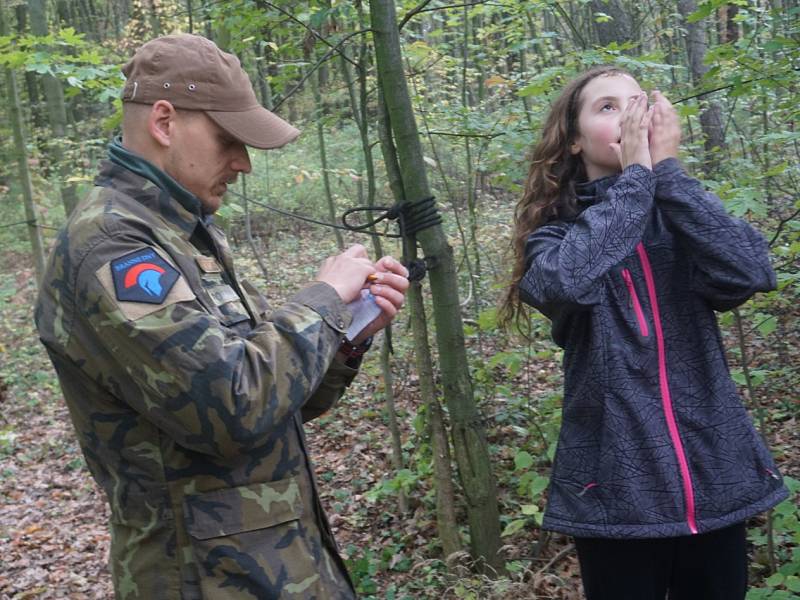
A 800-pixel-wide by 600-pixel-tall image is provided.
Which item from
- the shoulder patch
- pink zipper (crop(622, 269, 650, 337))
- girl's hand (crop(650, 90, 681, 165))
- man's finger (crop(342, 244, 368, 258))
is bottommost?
pink zipper (crop(622, 269, 650, 337))

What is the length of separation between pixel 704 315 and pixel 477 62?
17.7ft

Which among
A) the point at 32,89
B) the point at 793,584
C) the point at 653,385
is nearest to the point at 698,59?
→ the point at 793,584

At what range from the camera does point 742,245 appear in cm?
206

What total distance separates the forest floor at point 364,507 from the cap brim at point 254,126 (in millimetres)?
2166

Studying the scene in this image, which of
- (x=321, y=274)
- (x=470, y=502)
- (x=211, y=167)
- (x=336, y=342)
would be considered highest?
(x=211, y=167)

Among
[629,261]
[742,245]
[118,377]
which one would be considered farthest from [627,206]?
[118,377]

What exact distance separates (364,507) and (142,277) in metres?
3.78

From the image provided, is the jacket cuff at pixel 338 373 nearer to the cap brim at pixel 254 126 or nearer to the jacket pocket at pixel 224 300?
the jacket pocket at pixel 224 300

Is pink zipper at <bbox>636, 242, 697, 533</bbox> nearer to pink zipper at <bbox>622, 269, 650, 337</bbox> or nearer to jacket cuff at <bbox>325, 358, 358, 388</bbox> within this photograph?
pink zipper at <bbox>622, 269, 650, 337</bbox>

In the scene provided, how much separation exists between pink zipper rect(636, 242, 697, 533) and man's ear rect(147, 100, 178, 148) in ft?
4.41

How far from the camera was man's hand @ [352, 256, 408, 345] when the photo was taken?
1.88 m

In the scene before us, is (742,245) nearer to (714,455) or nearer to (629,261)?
(629,261)

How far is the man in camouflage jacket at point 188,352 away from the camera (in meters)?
1.50

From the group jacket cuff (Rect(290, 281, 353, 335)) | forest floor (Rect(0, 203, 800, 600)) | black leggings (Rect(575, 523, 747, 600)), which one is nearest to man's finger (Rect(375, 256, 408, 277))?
jacket cuff (Rect(290, 281, 353, 335))
